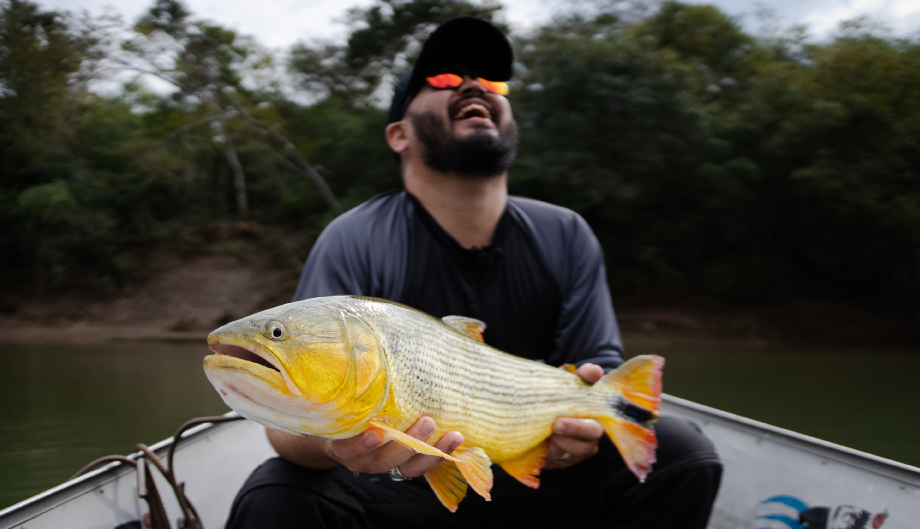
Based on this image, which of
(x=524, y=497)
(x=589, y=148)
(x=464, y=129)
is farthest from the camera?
(x=589, y=148)

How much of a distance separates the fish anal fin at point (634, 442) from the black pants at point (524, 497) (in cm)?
30

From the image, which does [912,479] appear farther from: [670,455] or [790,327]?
[790,327]

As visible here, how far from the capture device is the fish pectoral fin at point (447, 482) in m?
1.39

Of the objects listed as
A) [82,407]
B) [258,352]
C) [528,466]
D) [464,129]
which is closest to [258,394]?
[258,352]

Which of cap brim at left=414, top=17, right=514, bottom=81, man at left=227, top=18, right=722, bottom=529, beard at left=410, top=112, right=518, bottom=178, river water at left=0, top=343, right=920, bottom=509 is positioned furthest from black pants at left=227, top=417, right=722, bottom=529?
river water at left=0, top=343, right=920, bottom=509

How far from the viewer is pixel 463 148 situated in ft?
6.92

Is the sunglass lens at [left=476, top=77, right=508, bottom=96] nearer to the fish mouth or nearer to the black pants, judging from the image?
the black pants

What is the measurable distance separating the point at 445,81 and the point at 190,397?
7.64 metres

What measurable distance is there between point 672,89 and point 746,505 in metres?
13.4

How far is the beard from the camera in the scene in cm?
211

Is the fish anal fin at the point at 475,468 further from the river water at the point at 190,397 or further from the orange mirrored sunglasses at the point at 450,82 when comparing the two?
the river water at the point at 190,397

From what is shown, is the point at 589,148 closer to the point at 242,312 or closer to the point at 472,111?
the point at 242,312

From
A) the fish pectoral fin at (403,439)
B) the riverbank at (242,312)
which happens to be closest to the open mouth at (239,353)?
the fish pectoral fin at (403,439)

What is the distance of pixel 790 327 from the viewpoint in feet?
50.4
